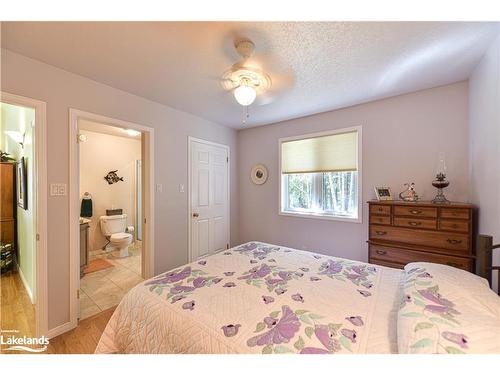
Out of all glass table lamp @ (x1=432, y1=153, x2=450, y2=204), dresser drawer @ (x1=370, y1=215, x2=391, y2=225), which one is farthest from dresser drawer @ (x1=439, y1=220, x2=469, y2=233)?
dresser drawer @ (x1=370, y1=215, x2=391, y2=225)

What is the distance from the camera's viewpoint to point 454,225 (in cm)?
189

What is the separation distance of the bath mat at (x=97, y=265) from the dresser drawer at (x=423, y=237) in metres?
3.91

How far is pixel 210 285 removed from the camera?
4.50ft

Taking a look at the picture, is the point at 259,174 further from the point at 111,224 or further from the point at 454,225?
→ the point at 111,224

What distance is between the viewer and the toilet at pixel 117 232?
12.2 ft

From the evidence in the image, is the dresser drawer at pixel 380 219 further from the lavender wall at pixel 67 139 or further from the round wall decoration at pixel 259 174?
the lavender wall at pixel 67 139

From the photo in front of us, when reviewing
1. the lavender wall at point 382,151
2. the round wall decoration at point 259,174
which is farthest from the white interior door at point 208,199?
the lavender wall at point 382,151

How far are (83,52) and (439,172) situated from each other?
3.55 m

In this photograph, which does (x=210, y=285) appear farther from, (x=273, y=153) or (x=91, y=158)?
(x=91, y=158)

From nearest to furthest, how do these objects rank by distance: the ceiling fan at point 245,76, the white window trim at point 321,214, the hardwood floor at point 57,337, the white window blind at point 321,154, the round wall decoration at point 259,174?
1. the ceiling fan at point 245,76
2. the hardwood floor at point 57,337
3. the white window trim at point 321,214
4. the white window blind at point 321,154
5. the round wall decoration at point 259,174

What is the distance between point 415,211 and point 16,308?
4.23 m

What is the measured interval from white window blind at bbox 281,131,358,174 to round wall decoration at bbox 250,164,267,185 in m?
0.36

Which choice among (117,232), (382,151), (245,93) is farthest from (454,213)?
(117,232)
